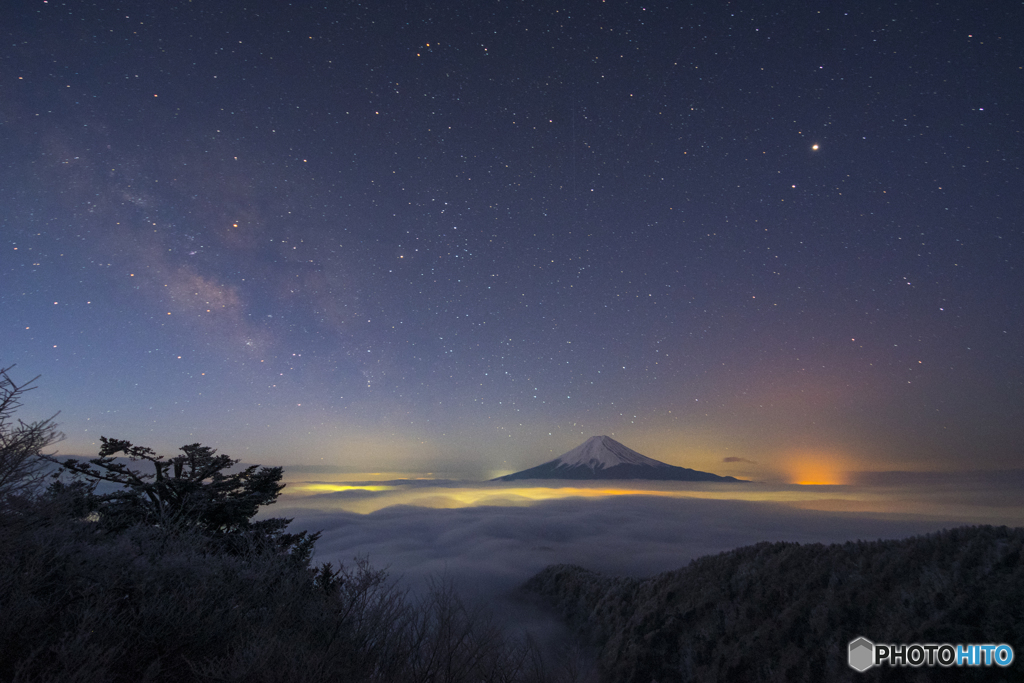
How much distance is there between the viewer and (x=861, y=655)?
19.6 m

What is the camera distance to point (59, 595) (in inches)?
482

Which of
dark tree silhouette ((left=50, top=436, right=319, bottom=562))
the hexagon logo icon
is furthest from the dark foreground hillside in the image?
dark tree silhouette ((left=50, top=436, right=319, bottom=562))

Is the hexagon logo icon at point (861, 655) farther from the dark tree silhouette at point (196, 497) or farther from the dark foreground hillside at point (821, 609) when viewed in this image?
the dark tree silhouette at point (196, 497)

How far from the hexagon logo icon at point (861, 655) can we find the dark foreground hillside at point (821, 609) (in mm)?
431

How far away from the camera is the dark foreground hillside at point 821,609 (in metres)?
17.8

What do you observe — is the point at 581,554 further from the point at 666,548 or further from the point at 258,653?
the point at 258,653

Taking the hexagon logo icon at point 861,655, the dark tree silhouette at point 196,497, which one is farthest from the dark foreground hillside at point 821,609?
the dark tree silhouette at point 196,497

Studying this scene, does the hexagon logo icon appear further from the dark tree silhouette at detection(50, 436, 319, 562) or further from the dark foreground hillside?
the dark tree silhouette at detection(50, 436, 319, 562)

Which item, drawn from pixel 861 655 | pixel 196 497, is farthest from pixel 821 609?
pixel 196 497

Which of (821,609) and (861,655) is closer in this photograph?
(861,655)

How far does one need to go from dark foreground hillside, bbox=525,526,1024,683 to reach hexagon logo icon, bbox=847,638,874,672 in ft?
1.41

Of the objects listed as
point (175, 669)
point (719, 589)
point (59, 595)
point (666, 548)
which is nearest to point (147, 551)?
point (59, 595)

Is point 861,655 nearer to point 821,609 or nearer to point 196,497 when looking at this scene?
point 821,609

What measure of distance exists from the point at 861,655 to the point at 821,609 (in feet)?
15.0
